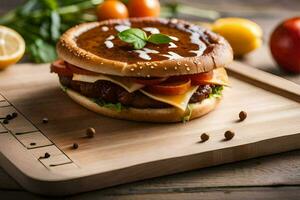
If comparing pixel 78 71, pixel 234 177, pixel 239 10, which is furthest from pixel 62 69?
pixel 239 10

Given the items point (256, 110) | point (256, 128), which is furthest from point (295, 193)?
point (256, 110)

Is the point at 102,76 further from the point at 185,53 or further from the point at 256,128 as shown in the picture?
the point at 256,128

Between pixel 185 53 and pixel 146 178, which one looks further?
pixel 185 53

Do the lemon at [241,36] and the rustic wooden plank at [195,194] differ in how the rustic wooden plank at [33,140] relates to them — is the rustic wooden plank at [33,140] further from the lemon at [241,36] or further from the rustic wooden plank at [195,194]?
the lemon at [241,36]

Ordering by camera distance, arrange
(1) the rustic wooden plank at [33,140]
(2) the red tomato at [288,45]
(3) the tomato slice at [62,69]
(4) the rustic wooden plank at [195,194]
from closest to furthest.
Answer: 1. (4) the rustic wooden plank at [195,194]
2. (1) the rustic wooden plank at [33,140]
3. (3) the tomato slice at [62,69]
4. (2) the red tomato at [288,45]

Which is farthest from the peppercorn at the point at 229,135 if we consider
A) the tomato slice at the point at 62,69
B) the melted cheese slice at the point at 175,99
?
the tomato slice at the point at 62,69

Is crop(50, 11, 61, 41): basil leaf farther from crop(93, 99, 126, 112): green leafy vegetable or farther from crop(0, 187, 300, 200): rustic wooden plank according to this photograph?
crop(0, 187, 300, 200): rustic wooden plank
